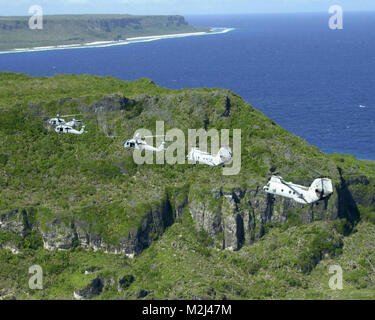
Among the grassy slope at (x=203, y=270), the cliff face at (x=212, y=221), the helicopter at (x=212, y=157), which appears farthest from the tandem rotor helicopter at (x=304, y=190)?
the cliff face at (x=212, y=221)

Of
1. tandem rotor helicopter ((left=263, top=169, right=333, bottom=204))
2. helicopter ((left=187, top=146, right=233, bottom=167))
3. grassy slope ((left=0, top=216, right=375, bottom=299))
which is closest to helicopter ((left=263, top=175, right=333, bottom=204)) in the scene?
tandem rotor helicopter ((left=263, top=169, right=333, bottom=204))

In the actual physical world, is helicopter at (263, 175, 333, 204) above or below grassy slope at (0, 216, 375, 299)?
above

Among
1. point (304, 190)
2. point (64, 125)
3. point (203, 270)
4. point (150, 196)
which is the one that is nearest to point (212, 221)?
point (203, 270)

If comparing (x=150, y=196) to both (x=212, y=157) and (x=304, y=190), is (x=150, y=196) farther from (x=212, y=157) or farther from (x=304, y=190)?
(x=304, y=190)

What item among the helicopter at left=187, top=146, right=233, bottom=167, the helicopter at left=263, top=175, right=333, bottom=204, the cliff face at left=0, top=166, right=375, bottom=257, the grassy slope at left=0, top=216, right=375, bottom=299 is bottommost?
the grassy slope at left=0, top=216, right=375, bottom=299

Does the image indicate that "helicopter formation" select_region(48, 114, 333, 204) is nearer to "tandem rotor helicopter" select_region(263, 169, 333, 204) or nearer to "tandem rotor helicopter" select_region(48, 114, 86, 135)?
"tandem rotor helicopter" select_region(263, 169, 333, 204)

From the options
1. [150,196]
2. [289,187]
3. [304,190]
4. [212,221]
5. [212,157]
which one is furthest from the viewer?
[150,196]

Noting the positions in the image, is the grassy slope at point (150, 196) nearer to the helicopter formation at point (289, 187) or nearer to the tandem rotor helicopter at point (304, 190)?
the helicopter formation at point (289, 187)
